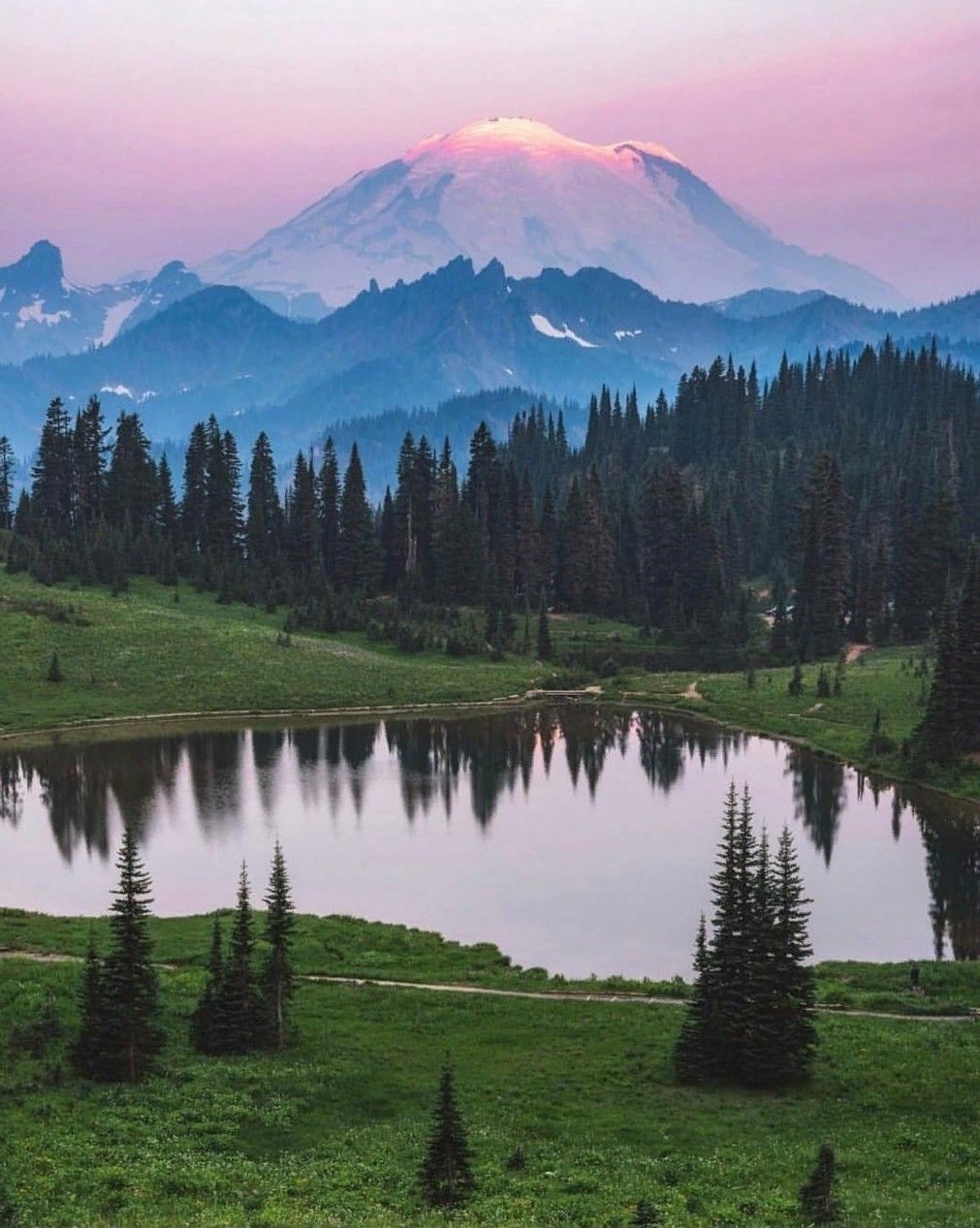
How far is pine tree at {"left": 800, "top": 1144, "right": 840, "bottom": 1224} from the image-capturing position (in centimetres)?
2288

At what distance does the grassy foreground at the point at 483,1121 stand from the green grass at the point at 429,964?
7.26 ft

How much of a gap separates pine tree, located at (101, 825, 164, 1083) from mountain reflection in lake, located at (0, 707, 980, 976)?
16.7m

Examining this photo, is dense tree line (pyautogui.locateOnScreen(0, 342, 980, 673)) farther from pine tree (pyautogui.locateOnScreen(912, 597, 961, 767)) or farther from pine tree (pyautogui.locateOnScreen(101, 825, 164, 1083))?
pine tree (pyautogui.locateOnScreen(101, 825, 164, 1083))

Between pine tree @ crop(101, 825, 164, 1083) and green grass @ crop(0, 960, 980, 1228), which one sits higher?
pine tree @ crop(101, 825, 164, 1083)

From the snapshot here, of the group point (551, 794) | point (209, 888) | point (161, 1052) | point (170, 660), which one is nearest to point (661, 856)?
point (551, 794)

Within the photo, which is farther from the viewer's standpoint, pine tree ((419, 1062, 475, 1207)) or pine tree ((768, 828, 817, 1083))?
pine tree ((768, 828, 817, 1083))

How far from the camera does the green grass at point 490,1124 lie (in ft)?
79.5

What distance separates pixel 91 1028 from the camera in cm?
3216

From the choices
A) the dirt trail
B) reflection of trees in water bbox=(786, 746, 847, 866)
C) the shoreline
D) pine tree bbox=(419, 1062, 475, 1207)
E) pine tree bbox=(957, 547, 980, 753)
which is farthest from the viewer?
the shoreline

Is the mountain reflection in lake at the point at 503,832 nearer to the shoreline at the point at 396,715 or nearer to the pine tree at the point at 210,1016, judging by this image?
the shoreline at the point at 396,715

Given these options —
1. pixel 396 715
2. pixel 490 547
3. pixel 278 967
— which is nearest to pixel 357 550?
pixel 490 547

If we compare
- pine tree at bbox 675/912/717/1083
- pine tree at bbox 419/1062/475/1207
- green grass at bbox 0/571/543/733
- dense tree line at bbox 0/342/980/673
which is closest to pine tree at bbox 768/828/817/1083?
pine tree at bbox 675/912/717/1083

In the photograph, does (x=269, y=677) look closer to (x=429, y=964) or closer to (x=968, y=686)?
(x=968, y=686)

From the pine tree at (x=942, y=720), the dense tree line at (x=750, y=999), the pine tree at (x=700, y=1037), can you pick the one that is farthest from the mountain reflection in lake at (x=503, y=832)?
the dense tree line at (x=750, y=999)
